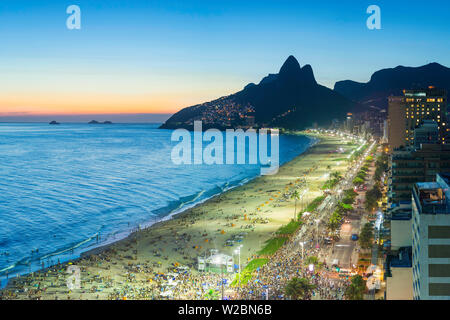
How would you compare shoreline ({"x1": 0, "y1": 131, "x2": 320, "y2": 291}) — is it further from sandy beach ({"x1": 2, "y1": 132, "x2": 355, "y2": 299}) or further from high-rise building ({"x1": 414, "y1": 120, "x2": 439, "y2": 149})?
high-rise building ({"x1": 414, "y1": 120, "x2": 439, "y2": 149})

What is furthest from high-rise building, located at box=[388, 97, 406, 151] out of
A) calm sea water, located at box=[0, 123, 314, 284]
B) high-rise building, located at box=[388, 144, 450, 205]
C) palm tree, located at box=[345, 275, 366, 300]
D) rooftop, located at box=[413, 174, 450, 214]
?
rooftop, located at box=[413, 174, 450, 214]

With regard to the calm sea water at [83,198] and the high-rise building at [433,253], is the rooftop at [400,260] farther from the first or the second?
the calm sea water at [83,198]

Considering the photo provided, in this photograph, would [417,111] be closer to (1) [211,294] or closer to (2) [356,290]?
(2) [356,290]

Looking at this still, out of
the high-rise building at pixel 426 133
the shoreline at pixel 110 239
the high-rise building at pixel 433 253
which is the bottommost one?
the shoreline at pixel 110 239

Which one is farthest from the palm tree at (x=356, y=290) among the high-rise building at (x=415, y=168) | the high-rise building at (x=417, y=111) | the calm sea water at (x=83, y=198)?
the high-rise building at (x=417, y=111)
